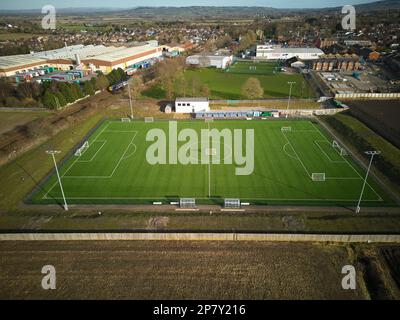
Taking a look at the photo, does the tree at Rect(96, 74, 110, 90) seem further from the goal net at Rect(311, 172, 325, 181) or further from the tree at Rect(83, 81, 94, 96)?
the goal net at Rect(311, 172, 325, 181)

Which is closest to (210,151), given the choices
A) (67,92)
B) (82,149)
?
(82,149)

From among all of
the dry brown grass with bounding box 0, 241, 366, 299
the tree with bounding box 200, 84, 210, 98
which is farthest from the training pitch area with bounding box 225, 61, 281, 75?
the dry brown grass with bounding box 0, 241, 366, 299

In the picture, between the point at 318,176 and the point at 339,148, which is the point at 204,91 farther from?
the point at 318,176

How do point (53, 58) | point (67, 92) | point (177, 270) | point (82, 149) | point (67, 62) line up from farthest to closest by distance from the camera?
point (53, 58) < point (67, 62) < point (67, 92) < point (82, 149) < point (177, 270)

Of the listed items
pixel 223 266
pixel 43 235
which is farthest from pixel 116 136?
pixel 223 266
